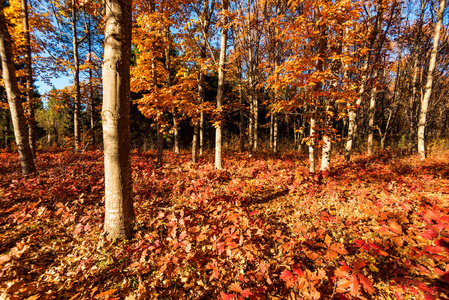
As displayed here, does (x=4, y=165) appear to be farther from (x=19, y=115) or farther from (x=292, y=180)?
(x=292, y=180)

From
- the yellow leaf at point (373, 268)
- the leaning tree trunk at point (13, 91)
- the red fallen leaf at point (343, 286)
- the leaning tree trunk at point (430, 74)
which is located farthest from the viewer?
the leaning tree trunk at point (430, 74)

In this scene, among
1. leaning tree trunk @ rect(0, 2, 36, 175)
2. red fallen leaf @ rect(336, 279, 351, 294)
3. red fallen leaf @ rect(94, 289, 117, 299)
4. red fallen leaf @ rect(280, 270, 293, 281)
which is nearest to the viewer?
red fallen leaf @ rect(336, 279, 351, 294)

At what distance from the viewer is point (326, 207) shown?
193 inches

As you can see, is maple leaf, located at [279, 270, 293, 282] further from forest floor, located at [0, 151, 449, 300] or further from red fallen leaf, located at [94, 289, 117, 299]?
red fallen leaf, located at [94, 289, 117, 299]

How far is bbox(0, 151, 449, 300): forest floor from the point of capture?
248 cm

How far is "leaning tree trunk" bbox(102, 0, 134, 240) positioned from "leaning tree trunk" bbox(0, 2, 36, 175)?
19.3 ft

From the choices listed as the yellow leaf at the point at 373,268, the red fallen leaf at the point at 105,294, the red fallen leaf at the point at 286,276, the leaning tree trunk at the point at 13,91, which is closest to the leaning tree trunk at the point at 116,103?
the red fallen leaf at the point at 105,294

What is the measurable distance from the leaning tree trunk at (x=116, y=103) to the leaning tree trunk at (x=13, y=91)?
5882mm

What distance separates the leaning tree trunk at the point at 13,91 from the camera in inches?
216

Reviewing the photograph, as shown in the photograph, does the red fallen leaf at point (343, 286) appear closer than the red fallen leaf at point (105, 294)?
Yes

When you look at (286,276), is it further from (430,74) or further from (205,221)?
(430,74)

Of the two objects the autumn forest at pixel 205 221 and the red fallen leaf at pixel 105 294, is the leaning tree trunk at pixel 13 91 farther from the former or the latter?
the red fallen leaf at pixel 105 294

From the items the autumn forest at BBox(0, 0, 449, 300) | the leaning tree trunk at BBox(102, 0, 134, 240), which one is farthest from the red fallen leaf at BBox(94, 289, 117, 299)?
the leaning tree trunk at BBox(102, 0, 134, 240)

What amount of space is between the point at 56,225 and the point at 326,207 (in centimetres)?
712
